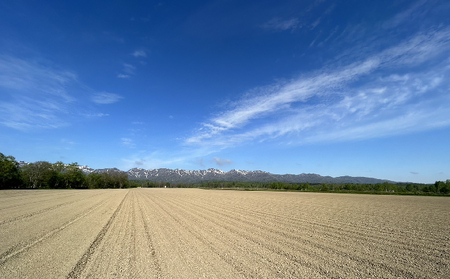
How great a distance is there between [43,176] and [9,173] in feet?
60.5

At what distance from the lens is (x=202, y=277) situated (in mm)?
6723

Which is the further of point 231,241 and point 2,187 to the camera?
point 2,187

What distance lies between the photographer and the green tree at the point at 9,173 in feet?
235

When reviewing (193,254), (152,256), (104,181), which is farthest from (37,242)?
(104,181)

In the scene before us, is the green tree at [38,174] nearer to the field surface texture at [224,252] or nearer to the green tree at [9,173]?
the green tree at [9,173]

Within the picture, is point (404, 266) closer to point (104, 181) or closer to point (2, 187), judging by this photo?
point (2, 187)

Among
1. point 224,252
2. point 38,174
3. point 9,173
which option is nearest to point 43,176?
point 38,174

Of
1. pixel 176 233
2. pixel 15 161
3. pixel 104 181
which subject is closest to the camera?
pixel 176 233

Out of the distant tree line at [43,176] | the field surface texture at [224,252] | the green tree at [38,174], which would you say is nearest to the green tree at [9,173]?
the distant tree line at [43,176]

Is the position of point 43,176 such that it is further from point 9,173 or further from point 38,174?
point 9,173

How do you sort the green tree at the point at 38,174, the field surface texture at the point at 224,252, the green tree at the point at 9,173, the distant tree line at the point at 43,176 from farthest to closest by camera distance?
the green tree at the point at 38,174 → the distant tree line at the point at 43,176 → the green tree at the point at 9,173 → the field surface texture at the point at 224,252

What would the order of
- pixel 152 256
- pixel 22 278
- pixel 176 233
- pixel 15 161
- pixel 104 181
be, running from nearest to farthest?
pixel 22 278 < pixel 152 256 < pixel 176 233 < pixel 15 161 < pixel 104 181

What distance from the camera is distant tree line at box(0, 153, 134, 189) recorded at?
245ft

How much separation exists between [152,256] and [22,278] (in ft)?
12.3
